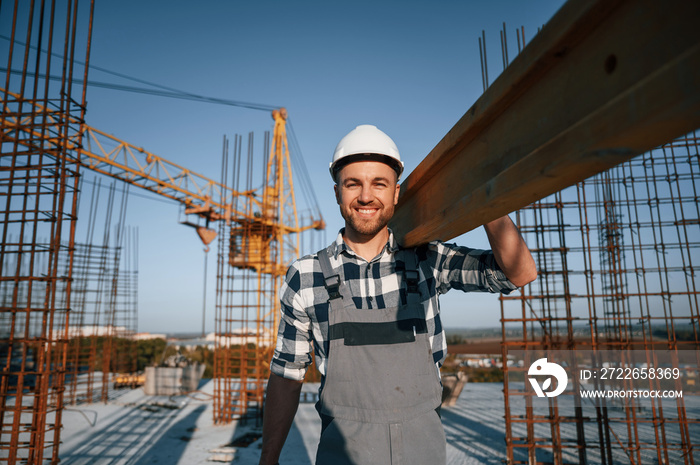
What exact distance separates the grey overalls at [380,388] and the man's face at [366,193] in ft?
1.01

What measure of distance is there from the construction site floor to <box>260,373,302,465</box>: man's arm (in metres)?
5.70

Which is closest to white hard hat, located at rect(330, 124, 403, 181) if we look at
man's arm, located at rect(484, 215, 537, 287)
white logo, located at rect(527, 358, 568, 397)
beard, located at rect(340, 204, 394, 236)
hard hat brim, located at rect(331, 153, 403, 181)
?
hard hat brim, located at rect(331, 153, 403, 181)

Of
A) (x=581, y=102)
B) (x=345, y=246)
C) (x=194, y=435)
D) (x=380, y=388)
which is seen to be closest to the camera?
(x=581, y=102)

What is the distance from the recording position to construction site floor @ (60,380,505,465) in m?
7.37

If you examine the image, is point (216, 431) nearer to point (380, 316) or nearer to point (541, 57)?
point (380, 316)

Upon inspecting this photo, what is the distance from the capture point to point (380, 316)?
1.96 meters

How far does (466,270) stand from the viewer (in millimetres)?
2008

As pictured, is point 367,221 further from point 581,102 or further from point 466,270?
point 581,102

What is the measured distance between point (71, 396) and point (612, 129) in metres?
15.1

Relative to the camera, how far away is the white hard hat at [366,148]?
6.41 feet

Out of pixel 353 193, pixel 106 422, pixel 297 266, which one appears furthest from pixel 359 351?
pixel 106 422

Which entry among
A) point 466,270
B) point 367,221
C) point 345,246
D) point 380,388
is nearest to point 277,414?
point 380,388

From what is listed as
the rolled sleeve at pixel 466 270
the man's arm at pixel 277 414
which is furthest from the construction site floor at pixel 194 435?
the rolled sleeve at pixel 466 270

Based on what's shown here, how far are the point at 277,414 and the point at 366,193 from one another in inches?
50.0
